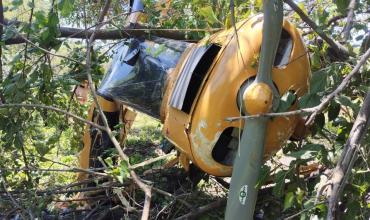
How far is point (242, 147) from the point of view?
180cm

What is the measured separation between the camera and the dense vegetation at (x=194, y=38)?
1750 millimetres

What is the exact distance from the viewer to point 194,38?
2619mm

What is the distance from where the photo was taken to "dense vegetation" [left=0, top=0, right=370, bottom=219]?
1750 mm

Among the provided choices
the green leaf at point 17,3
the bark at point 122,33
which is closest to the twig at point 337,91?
the bark at point 122,33

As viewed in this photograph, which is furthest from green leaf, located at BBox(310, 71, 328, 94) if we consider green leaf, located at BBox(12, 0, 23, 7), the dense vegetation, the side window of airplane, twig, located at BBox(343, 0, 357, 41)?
green leaf, located at BBox(12, 0, 23, 7)

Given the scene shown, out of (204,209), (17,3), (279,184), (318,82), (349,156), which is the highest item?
(17,3)

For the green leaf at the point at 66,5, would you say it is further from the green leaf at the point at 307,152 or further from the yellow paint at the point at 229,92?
the green leaf at the point at 307,152

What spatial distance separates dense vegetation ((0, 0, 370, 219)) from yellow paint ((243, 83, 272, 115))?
0.37 feet

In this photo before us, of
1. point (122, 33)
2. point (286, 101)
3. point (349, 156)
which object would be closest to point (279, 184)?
point (286, 101)

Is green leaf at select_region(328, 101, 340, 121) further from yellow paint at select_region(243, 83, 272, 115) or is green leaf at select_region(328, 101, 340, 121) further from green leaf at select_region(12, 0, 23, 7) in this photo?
green leaf at select_region(12, 0, 23, 7)

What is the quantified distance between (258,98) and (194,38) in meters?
0.93

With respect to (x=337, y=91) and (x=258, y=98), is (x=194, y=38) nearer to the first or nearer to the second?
(x=258, y=98)

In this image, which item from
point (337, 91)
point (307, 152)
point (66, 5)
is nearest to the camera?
point (337, 91)

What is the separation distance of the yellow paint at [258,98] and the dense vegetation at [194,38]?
0.37 feet
